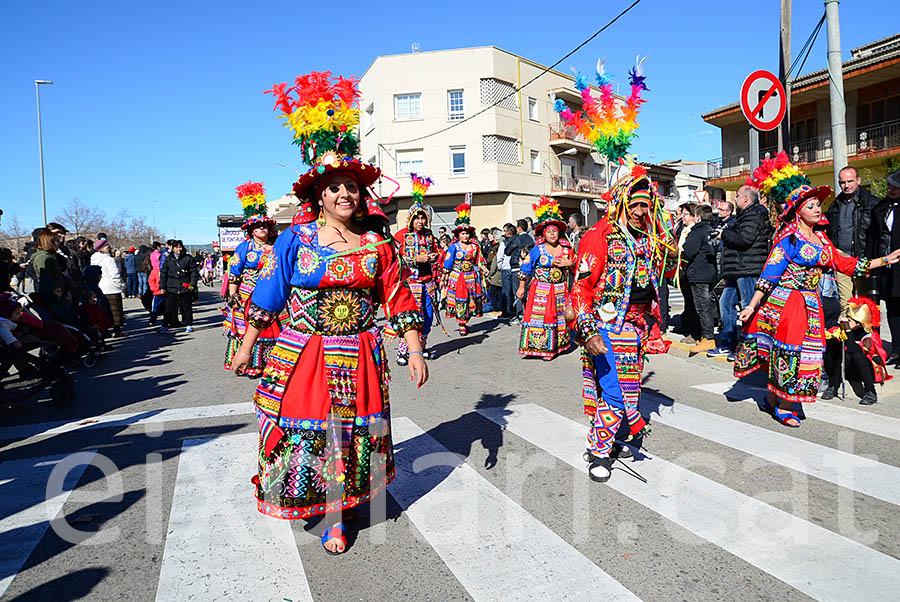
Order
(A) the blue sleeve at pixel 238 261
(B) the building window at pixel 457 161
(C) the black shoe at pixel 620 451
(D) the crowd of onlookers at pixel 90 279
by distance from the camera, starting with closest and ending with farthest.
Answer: (C) the black shoe at pixel 620 451
(A) the blue sleeve at pixel 238 261
(D) the crowd of onlookers at pixel 90 279
(B) the building window at pixel 457 161

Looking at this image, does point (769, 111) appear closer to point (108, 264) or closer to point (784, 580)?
point (784, 580)

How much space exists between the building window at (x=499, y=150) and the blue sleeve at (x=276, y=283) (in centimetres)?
3528

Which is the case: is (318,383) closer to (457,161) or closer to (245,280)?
(245,280)

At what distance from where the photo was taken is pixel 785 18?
9711 millimetres

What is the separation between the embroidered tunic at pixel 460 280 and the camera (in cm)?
1186

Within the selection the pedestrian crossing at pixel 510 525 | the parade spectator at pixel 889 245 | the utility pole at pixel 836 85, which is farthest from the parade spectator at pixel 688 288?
the pedestrian crossing at pixel 510 525

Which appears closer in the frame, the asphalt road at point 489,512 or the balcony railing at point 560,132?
the asphalt road at point 489,512

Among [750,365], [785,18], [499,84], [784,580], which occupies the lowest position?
[784,580]

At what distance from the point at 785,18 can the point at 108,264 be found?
13.3m

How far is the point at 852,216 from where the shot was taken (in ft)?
27.4

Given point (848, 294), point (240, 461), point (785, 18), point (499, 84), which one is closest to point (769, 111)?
point (785, 18)

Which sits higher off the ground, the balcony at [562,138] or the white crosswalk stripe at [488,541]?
the balcony at [562,138]

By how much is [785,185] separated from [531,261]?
13.0 ft

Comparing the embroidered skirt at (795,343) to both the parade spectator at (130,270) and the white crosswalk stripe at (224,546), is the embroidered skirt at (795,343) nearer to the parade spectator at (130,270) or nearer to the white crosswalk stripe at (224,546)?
the white crosswalk stripe at (224,546)
